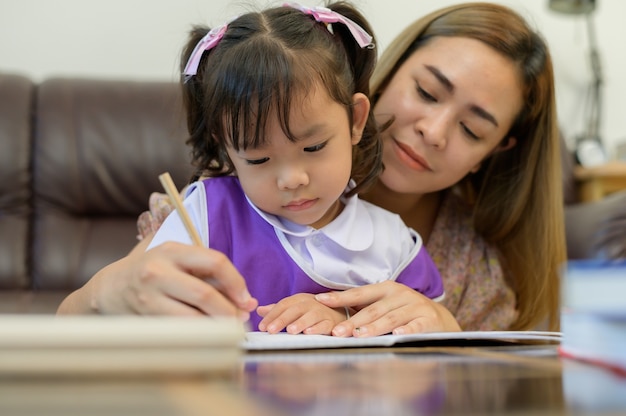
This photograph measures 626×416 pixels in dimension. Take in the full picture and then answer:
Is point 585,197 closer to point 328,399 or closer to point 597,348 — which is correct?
point 597,348

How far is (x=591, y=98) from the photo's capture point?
321 centimetres

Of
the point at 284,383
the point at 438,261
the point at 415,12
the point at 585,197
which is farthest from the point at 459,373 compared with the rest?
the point at 415,12

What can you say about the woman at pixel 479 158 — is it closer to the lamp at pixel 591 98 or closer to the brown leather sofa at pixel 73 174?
the brown leather sofa at pixel 73 174

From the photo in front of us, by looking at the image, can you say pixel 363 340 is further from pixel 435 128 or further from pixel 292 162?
pixel 435 128

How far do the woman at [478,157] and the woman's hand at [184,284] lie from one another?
49 centimetres

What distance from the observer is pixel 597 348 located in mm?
563

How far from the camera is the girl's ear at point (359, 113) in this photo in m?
1.10

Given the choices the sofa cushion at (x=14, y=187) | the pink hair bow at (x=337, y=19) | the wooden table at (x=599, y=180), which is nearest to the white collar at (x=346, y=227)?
the pink hair bow at (x=337, y=19)

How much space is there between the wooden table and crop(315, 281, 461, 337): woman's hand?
190cm

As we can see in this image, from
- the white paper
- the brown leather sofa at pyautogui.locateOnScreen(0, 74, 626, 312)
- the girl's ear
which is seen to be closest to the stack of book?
the white paper

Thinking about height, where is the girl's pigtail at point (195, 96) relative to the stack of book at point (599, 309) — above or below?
above

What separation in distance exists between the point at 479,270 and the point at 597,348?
108 cm

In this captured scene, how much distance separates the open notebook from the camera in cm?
43

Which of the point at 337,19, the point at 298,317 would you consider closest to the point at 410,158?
the point at 337,19
